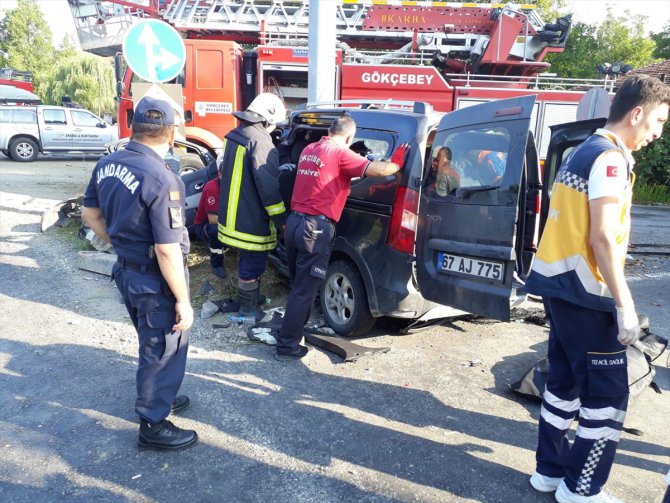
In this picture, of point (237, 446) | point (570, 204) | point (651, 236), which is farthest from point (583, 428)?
point (651, 236)

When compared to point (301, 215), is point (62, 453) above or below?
below

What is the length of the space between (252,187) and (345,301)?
1.20 metres

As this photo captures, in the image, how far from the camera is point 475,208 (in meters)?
3.46

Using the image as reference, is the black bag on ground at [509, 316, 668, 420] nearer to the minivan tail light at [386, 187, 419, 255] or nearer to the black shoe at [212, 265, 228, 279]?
the minivan tail light at [386, 187, 419, 255]

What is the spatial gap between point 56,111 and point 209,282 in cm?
1449

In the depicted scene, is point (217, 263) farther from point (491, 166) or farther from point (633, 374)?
point (633, 374)

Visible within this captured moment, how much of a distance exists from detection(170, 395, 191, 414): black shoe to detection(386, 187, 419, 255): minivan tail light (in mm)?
1743

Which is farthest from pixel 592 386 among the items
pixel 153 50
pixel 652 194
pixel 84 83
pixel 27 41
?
pixel 27 41

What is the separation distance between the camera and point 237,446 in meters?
2.96

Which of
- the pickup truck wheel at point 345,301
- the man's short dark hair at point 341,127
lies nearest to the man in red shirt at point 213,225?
the pickup truck wheel at point 345,301

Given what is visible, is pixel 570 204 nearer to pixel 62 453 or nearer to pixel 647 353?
pixel 647 353

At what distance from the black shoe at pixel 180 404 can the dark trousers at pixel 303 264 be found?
903mm

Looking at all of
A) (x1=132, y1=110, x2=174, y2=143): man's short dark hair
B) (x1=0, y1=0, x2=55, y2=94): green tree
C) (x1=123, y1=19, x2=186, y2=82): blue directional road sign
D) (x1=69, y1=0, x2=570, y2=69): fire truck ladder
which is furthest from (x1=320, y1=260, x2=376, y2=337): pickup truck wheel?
(x1=0, y1=0, x2=55, y2=94): green tree

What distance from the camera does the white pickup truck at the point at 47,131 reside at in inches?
648
